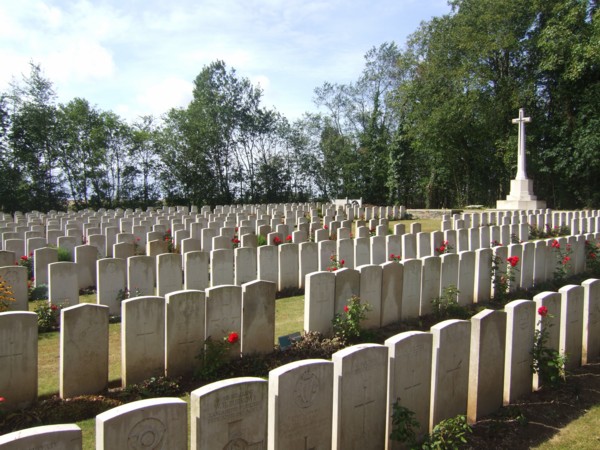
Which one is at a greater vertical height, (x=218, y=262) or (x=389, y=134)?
(x=389, y=134)

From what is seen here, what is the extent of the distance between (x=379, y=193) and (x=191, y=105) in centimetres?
1863

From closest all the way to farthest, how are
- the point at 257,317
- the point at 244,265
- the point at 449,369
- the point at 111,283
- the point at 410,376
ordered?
the point at 410,376 < the point at 449,369 < the point at 257,317 < the point at 111,283 < the point at 244,265

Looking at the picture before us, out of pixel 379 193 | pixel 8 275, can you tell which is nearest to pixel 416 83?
pixel 379 193

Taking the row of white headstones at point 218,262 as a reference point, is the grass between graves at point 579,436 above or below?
below

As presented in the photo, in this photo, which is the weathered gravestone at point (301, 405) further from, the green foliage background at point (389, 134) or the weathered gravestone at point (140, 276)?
the green foliage background at point (389, 134)

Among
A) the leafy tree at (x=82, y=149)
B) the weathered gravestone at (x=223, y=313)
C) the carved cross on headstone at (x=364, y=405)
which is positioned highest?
the leafy tree at (x=82, y=149)

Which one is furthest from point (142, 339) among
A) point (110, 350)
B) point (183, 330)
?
point (110, 350)

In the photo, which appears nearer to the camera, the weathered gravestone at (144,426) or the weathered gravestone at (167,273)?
the weathered gravestone at (144,426)

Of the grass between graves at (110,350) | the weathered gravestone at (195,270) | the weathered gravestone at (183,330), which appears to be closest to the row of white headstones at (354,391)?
the weathered gravestone at (183,330)

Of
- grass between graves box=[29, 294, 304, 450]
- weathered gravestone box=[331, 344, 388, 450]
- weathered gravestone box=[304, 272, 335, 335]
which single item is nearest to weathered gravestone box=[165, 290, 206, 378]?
grass between graves box=[29, 294, 304, 450]

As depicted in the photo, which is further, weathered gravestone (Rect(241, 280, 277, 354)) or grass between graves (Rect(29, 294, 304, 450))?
weathered gravestone (Rect(241, 280, 277, 354))

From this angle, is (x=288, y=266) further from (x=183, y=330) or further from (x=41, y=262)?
(x=41, y=262)

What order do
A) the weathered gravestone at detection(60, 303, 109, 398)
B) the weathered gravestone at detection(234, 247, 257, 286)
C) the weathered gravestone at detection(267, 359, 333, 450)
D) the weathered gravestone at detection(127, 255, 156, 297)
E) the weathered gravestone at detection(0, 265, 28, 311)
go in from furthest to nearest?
the weathered gravestone at detection(234, 247, 257, 286), the weathered gravestone at detection(127, 255, 156, 297), the weathered gravestone at detection(0, 265, 28, 311), the weathered gravestone at detection(60, 303, 109, 398), the weathered gravestone at detection(267, 359, 333, 450)

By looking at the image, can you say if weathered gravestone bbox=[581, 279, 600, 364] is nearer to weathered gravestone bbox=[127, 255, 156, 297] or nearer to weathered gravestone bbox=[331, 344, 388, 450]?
weathered gravestone bbox=[331, 344, 388, 450]
